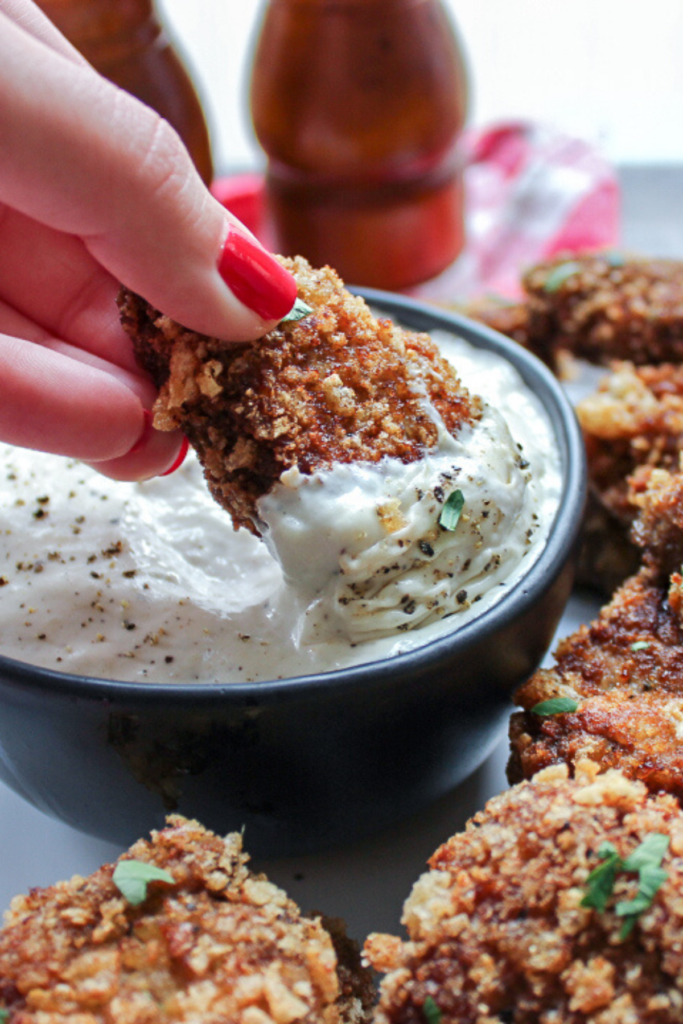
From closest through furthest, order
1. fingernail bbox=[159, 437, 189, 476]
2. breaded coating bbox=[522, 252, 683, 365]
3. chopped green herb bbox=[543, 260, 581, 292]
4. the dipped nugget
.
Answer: the dipped nugget < fingernail bbox=[159, 437, 189, 476] < breaded coating bbox=[522, 252, 683, 365] < chopped green herb bbox=[543, 260, 581, 292]

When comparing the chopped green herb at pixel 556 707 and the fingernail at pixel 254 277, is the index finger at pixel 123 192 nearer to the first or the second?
the fingernail at pixel 254 277

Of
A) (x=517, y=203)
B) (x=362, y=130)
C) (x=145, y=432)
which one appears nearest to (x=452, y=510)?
(x=145, y=432)

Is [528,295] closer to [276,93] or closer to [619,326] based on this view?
[619,326]

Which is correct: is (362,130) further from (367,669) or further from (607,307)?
(367,669)

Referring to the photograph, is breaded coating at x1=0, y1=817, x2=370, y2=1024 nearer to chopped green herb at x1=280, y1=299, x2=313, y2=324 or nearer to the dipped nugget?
the dipped nugget

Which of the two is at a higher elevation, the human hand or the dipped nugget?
the human hand

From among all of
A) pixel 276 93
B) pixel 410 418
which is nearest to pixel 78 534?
pixel 410 418

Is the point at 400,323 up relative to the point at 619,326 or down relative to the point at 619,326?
up

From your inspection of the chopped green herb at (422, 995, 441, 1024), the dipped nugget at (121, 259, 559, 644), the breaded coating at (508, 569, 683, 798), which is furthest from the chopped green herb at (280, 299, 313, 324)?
the chopped green herb at (422, 995, 441, 1024)
